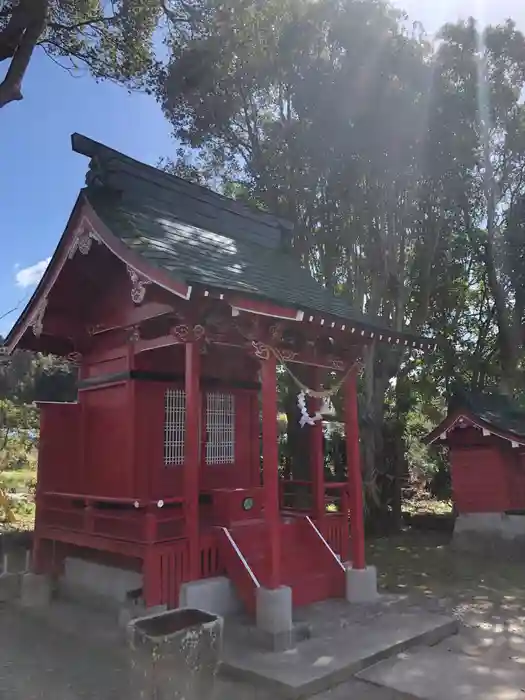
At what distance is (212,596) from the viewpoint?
6.30m

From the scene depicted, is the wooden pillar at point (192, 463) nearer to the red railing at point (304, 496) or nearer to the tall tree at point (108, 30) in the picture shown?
the red railing at point (304, 496)

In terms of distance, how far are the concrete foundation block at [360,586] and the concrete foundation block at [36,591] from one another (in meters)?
3.92

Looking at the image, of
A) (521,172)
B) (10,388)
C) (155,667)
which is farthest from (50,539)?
(521,172)

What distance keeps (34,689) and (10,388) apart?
10074 mm

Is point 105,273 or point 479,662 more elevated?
point 105,273

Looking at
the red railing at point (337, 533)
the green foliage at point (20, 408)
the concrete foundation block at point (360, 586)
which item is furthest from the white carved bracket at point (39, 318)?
the concrete foundation block at point (360, 586)

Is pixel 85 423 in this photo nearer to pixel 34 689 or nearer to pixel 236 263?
pixel 236 263

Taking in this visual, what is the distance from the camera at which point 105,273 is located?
7.94 m

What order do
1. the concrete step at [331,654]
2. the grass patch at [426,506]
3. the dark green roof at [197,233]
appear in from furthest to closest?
the grass patch at [426,506] < the dark green roof at [197,233] < the concrete step at [331,654]

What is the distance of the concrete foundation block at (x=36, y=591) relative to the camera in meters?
7.63

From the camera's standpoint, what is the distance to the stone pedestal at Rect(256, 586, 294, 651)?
5.66 m

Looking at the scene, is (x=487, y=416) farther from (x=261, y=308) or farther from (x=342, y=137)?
(x=261, y=308)

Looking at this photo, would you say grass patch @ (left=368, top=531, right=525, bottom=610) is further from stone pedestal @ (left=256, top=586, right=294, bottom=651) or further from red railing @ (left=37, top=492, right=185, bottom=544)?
red railing @ (left=37, top=492, right=185, bottom=544)

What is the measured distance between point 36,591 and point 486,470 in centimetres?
1044
